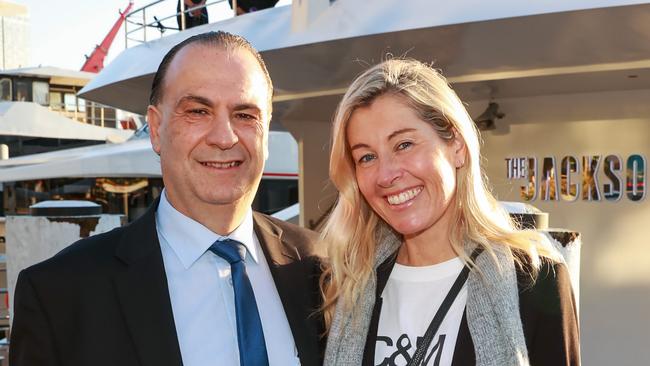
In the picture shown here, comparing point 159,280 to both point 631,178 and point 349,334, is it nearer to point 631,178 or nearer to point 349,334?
point 349,334

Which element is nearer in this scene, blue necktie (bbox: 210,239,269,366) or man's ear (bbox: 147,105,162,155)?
blue necktie (bbox: 210,239,269,366)

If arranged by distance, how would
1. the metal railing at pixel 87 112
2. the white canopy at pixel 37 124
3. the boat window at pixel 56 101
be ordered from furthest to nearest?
the metal railing at pixel 87 112
the boat window at pixel 56 101
the white canopy at pixel 37 124

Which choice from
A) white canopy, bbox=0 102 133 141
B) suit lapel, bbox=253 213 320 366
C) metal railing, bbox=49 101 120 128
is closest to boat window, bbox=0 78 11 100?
white canopy, bbox=0 102 133 141

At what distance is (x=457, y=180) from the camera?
7.62 ft

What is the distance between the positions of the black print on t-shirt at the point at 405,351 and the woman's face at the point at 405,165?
0.38 metres

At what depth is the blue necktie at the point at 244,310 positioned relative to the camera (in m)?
2.00

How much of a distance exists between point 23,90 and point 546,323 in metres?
27.4

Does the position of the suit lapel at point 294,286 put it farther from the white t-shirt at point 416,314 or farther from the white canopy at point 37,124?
the white canopy at point 37,124

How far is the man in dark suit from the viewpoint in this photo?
76.3 inches

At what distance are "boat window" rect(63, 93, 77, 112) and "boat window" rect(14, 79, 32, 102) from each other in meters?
1.65

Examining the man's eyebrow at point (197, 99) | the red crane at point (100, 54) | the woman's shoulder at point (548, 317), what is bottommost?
the woman's shoulder at point (548, 317)

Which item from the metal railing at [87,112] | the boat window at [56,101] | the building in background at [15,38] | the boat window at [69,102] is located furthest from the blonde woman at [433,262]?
the building in background at [15,38]

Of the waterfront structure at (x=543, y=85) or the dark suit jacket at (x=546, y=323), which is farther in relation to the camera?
the waterfront structure at (x=543, y=85)

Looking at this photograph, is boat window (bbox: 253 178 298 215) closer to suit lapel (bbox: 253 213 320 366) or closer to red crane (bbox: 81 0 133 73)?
suit lapel (bbox: 253 213 320 366)
